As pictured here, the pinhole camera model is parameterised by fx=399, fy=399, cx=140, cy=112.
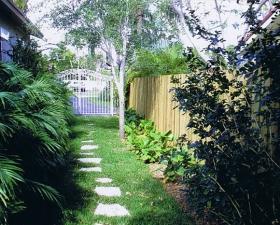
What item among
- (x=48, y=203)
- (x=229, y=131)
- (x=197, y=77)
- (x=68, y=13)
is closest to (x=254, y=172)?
(x=229, y=131)

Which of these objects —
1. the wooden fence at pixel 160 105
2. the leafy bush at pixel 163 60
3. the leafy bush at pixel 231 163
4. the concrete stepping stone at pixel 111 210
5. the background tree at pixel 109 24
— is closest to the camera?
the leafy bush at pixel 231 163

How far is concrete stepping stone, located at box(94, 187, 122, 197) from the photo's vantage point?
17.8 ft

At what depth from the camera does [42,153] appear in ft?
15.0

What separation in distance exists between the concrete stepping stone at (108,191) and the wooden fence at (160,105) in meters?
2.26

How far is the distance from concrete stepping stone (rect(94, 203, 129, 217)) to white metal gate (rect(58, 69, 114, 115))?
13.0m

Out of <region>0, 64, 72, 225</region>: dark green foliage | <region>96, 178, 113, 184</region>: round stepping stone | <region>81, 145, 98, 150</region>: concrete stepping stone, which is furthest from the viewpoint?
<region>81, 145, 98, 150</region>: concrete stepping stone

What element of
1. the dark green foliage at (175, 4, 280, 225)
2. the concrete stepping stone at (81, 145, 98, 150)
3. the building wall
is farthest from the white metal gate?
the dark green foliage at (175, 4, 280, 225)

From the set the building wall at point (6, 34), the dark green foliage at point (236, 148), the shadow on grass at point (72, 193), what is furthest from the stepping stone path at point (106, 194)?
the building wall at point (6, 34)

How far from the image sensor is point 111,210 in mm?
4770

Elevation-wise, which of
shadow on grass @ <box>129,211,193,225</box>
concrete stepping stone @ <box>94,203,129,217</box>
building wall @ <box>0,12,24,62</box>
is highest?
building wall @ <box>0,12,24,62</box>

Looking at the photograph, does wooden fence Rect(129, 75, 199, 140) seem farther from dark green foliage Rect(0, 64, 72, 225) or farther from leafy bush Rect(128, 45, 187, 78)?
dark green foliage Rect(0, 64, 72, 225)

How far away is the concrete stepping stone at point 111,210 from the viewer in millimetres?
4625

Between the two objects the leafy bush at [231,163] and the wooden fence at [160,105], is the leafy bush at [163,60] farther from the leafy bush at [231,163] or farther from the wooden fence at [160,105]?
the leafy bush at [231,163]

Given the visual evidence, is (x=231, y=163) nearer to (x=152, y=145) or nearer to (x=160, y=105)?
(x=152, y=145)
